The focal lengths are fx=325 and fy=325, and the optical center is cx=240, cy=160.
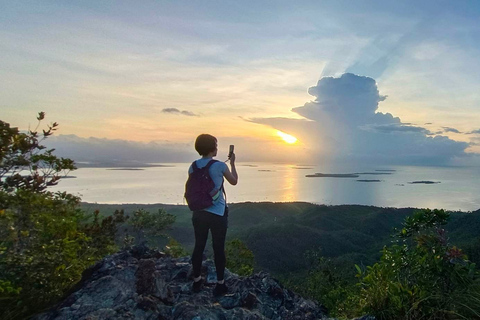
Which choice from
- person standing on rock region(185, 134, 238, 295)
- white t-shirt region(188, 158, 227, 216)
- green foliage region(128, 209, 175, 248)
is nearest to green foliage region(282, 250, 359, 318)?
person standing on rock region(185, 134, 238, 295)

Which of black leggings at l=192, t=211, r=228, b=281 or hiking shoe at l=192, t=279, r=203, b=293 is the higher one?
black leggings at l=192, t=211, r=228, b=281

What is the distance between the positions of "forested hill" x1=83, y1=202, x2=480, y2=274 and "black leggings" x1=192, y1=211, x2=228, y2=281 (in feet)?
127

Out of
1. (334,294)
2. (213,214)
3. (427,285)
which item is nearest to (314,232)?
(334,294)

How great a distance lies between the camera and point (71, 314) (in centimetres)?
372

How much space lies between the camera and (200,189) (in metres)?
4.40

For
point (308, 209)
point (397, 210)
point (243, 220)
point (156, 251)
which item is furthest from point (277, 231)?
point (156, 251)

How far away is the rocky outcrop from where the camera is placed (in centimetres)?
378

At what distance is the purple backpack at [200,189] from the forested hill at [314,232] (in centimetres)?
3917

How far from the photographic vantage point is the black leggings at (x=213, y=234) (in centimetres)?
446

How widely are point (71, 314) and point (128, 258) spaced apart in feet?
5.36

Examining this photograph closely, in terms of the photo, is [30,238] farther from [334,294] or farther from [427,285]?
[334,294]

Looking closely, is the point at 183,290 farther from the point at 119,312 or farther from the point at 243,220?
the point at 243,220

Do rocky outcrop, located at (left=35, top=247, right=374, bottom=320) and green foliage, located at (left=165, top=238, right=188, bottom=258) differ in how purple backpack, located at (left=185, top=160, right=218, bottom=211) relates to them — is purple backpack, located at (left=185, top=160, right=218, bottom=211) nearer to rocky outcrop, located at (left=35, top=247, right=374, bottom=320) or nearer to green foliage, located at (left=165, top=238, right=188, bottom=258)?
rocky outcrop, located at (left=35, top=247, right=374, bottom=320)

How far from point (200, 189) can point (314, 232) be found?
219ft
